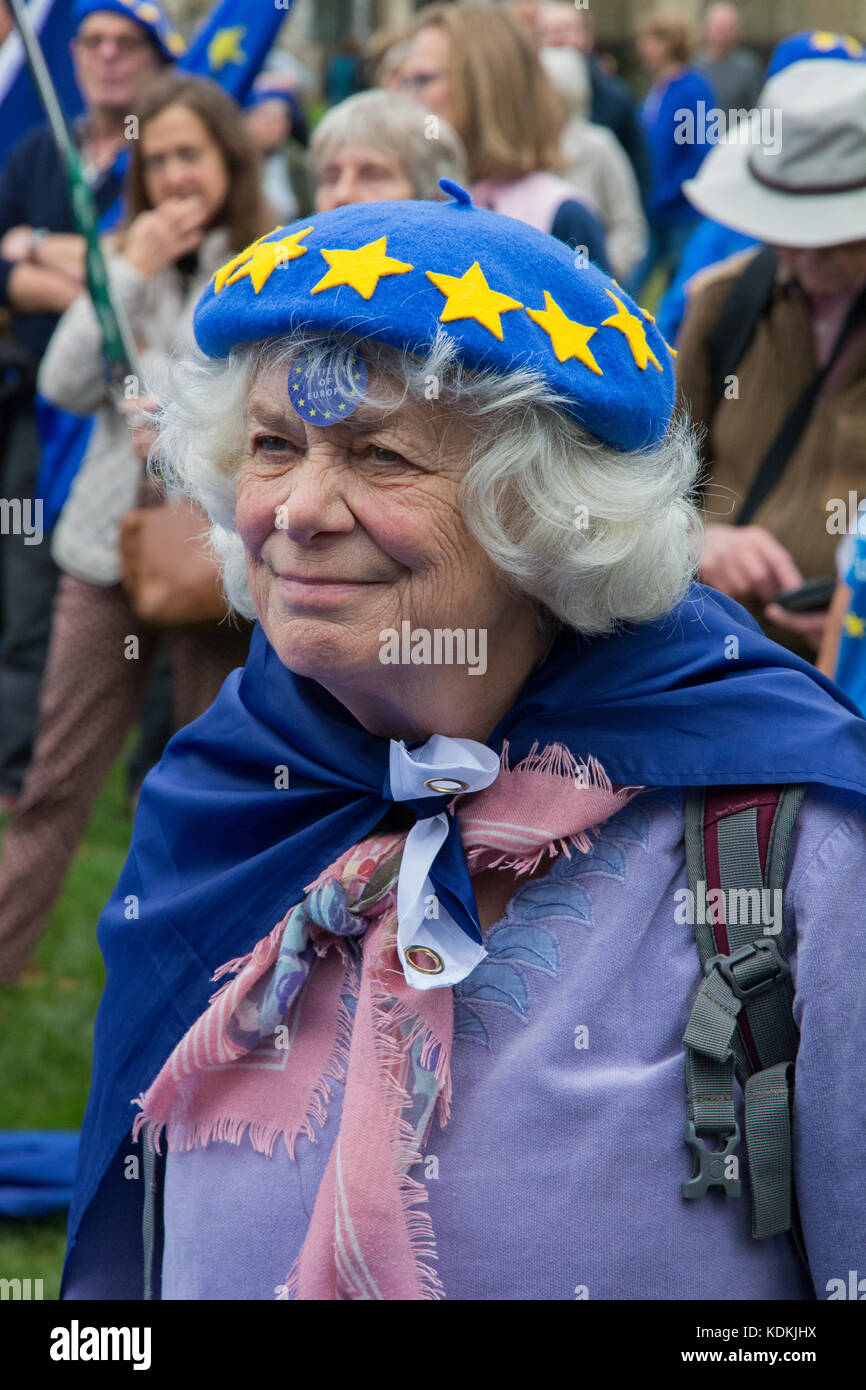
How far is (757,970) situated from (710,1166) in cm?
22

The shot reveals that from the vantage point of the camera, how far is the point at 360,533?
5.58ft

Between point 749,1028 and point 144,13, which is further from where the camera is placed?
point 144,13

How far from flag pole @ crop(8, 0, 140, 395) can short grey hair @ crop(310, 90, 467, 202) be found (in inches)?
24.0

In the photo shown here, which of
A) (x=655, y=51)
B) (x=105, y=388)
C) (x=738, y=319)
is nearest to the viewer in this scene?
(x=738, y=319)

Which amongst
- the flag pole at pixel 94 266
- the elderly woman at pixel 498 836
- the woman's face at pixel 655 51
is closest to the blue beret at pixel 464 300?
the elderly woman at pixel 498 836

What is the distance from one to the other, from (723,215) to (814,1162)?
2485 mm

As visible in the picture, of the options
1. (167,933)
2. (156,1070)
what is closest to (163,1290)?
(156,1070)

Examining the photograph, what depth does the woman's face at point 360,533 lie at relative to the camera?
168cm

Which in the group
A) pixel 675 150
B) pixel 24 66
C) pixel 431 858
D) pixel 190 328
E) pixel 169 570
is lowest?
pixel 431 858

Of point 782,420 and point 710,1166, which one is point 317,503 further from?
point 782,420

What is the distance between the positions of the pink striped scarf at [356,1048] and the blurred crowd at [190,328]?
0.91 m

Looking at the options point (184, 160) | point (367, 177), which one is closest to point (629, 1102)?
point (367, 177)

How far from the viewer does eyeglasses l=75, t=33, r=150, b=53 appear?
4934 mm

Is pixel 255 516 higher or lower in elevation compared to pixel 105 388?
lower
